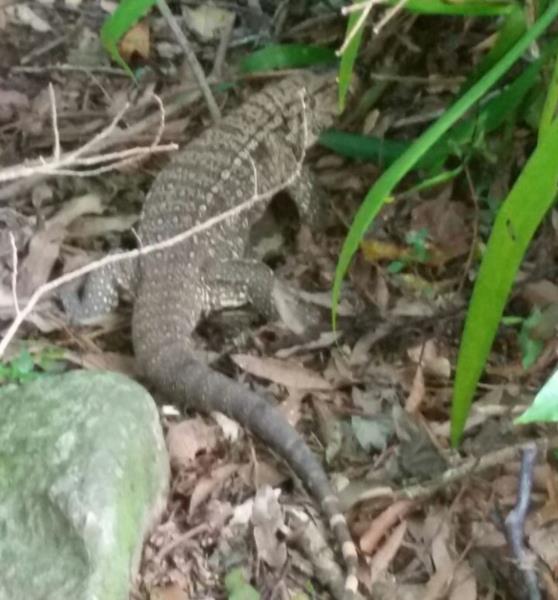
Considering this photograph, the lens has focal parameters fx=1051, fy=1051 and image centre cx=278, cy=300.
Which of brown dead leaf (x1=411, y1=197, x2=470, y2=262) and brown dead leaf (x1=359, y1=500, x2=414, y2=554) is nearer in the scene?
brown dead leaf (x1=359, y1=500, x2=414, y2=554)

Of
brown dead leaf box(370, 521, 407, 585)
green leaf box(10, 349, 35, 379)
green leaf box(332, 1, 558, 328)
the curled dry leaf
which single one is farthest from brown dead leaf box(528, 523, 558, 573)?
the curled dry leaf

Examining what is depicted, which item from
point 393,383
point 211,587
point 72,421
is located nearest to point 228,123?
point 393,383

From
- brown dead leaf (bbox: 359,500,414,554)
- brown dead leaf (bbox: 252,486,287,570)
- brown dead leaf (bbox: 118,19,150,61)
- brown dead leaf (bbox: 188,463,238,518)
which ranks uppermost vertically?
brown dead leaf (bbox: 118,19,150,61)

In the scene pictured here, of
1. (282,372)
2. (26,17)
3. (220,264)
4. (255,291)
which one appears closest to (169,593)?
(282,372)

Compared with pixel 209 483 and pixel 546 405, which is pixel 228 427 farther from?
pixel 546 405

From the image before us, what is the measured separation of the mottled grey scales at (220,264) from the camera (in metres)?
3.08

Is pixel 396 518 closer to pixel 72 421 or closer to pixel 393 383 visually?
pixel 393 383

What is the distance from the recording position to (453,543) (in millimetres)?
2795

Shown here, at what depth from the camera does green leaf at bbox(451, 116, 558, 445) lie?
2.32 meters

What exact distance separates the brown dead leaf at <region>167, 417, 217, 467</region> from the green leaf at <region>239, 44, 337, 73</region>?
164cm

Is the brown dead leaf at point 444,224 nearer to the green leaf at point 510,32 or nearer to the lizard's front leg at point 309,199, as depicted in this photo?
the lizard's front leg at point 309,199

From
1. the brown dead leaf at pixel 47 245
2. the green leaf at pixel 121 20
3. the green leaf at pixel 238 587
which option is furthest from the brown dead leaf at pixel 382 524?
the green leaf at pixel 121 20

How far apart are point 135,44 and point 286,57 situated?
713mm

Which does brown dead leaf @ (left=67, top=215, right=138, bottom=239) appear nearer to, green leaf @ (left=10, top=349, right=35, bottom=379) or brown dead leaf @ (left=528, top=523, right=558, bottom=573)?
green leaf @ (left=10, top=349, right=35, bottom=379)
